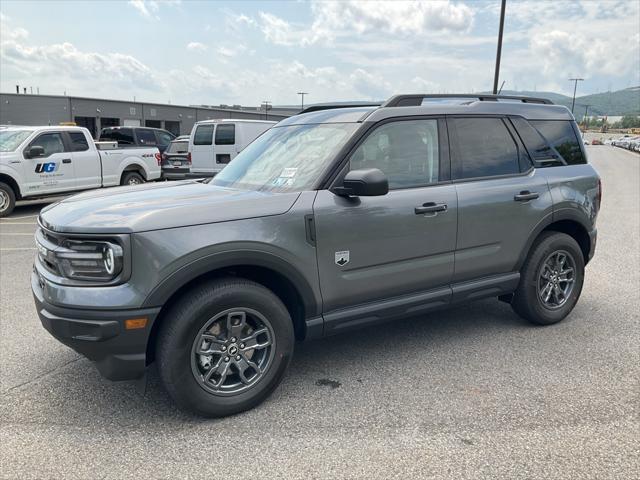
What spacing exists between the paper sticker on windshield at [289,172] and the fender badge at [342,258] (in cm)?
65

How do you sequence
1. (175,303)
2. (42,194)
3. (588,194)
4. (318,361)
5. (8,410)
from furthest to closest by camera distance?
(42,194) → (588,194) → (318,361) → (8,410) → (175,303)

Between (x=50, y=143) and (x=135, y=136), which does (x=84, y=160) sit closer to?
(x=50, y=143)

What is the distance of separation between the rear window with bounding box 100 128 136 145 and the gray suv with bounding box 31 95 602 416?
15.6m

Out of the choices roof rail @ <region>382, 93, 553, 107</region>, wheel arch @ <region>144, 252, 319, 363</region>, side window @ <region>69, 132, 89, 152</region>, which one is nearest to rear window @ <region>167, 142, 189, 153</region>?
side window @ <region>69, 132, 89, 152</region>

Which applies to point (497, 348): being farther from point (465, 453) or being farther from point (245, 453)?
point (245, 453)

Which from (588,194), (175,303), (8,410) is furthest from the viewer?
(588,194)

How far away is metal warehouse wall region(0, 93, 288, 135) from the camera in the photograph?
143 feet

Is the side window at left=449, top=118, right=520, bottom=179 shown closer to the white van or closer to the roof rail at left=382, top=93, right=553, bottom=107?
the roof rail at left=382, top=93, right=553, bottom=107

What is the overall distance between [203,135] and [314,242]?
39.3ft

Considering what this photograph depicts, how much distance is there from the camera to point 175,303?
9.82ft

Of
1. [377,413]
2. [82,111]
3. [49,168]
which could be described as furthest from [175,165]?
[82,111]

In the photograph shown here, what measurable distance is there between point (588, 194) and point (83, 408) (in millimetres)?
4548

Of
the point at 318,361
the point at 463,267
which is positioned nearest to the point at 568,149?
the point at 463,267

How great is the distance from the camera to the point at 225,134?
1418 centimetres
